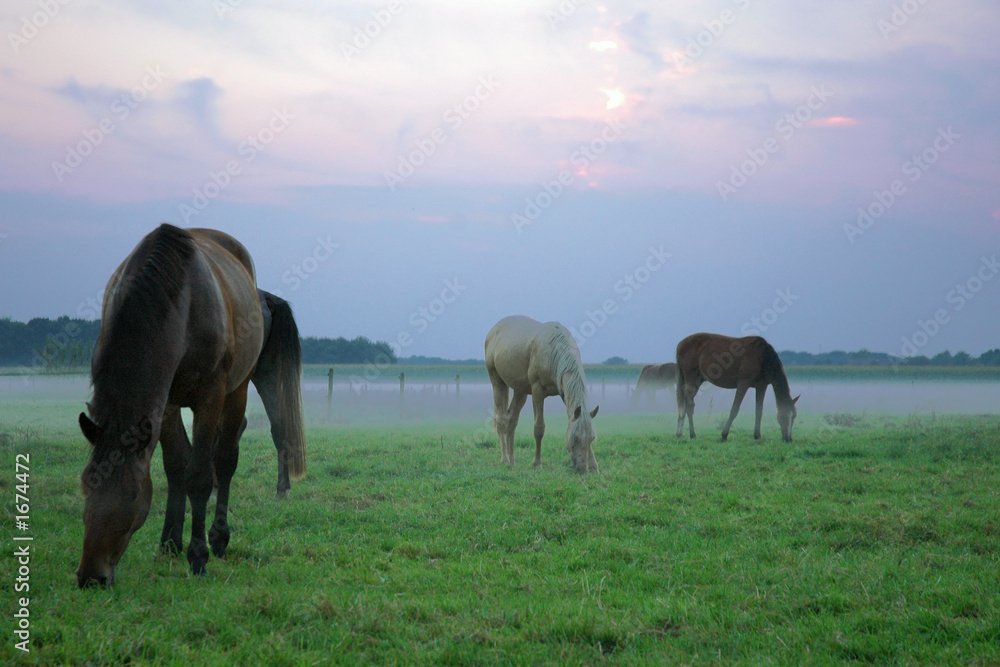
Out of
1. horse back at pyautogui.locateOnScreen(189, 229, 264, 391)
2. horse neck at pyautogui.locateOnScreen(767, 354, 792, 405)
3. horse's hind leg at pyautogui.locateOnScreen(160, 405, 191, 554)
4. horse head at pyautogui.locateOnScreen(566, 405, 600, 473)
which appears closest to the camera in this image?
horse back at pyautogui.locateOnScreen(189, 229, 264, 391)

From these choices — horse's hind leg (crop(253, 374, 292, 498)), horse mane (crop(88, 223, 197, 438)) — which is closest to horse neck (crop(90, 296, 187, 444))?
horse mane (crop(88, 223, 197, 438))

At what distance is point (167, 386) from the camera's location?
397cm

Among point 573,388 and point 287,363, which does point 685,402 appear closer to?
point 573,388

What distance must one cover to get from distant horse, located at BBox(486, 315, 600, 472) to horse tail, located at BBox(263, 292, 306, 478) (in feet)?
12.3

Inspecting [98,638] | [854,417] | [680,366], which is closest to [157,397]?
[98,638]

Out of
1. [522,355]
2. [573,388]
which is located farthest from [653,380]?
[573,388]

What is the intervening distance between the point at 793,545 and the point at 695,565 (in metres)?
1.17

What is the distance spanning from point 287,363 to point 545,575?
12.3ft

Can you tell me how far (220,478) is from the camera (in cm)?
534

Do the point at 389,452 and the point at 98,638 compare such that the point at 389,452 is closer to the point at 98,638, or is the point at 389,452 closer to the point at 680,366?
the point at 680,366

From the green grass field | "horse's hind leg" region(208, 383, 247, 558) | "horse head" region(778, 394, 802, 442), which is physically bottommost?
the green grass field

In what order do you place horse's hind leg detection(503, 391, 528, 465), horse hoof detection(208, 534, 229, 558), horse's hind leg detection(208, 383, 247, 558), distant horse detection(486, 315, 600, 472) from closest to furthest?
horse hoof detection(208, 534, 229, 558) → horse's hind leg detection(208, 383, 247, 558) → distant horse detection(486, 315, 600, 472) → horse's hind leg detection(503, 391, 528, 465)

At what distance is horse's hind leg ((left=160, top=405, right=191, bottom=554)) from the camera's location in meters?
4.82

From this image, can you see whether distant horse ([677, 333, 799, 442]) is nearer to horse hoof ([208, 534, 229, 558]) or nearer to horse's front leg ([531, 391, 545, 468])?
horse's front leg ([531, 391, 545, 468])
